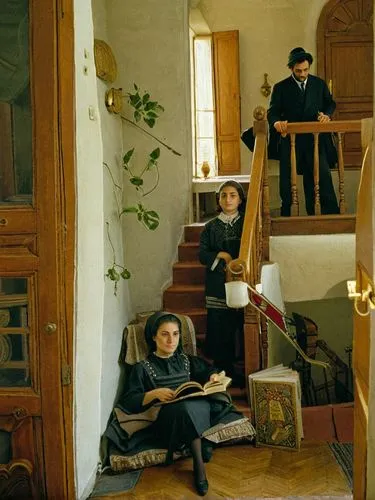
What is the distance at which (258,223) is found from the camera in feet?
15.5

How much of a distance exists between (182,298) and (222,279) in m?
0.56

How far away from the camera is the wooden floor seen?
11.8ft

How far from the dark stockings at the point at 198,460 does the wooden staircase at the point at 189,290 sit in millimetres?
1158

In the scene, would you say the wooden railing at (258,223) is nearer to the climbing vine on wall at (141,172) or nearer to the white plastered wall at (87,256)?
the climbing vine on wall at (141,172)

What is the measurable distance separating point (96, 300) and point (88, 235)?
14.0 inches

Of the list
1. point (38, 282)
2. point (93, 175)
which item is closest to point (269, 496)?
point (38, 282)

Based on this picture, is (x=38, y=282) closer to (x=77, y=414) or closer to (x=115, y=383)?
(x=77, y=414)

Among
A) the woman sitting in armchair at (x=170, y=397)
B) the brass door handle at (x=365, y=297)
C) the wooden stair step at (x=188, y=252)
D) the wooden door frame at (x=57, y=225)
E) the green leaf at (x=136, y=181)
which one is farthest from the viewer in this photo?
the wooden stair step at (x=188, y=252)

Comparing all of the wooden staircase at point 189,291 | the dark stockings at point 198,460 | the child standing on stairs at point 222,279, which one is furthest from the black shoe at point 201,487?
the wooden staircase at point 189,291

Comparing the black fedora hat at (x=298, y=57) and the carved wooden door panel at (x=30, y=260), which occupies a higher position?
the black fedora hat at (x=298, y=57)

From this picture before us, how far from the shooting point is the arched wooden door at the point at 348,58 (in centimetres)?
677

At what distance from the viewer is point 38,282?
3.14m

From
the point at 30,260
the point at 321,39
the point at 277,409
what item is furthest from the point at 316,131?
the point at 30,260

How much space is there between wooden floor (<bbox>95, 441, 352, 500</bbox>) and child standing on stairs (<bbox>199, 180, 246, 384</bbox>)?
70cm
